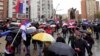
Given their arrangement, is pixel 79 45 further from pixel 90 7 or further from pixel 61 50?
pixel 90 7

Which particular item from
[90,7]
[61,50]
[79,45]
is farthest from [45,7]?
[61,50]

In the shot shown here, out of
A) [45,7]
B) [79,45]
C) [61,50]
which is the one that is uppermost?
[45,7]

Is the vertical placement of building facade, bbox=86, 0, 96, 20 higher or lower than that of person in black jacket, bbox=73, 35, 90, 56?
higher

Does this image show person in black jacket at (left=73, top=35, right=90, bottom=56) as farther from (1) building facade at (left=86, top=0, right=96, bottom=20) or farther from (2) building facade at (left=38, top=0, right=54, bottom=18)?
(2) building facade at (left=38, top=0, right=54, bottom=18)

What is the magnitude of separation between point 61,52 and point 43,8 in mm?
162696

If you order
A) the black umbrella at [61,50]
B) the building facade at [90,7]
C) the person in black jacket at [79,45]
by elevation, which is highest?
the building facade at [90,7]

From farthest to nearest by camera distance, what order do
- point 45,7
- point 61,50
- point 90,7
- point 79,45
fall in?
point 45,7, point 90,7, point 79,45, point 61,50

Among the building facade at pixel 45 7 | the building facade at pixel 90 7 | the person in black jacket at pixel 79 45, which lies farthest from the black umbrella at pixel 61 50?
the building facade at pixel 45 7

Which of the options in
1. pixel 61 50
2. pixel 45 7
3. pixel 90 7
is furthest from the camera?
pixel 45 7

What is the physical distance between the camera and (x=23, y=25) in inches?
523

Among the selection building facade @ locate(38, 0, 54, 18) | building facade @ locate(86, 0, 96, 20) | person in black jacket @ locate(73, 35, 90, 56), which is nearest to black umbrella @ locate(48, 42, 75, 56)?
person in black jacket @ locate(73, 35, 90, 56)

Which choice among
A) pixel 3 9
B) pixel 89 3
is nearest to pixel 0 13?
pixel 3 9

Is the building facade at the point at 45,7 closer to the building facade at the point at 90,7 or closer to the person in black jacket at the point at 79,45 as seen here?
the building facade at the point at 90,7

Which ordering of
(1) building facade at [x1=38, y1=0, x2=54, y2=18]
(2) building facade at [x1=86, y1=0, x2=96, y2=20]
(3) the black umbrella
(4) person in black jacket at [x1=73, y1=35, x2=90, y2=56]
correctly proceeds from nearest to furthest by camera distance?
(3) the black umbrella, (4) person in black jacket at [x1=73, y1=35, x2=90, y2=56], (2) building facade at [x1=86, y1=0, x2=96, y2=20], (1) building facade at [x1=38, y1=0, x2=54, y2=18]
